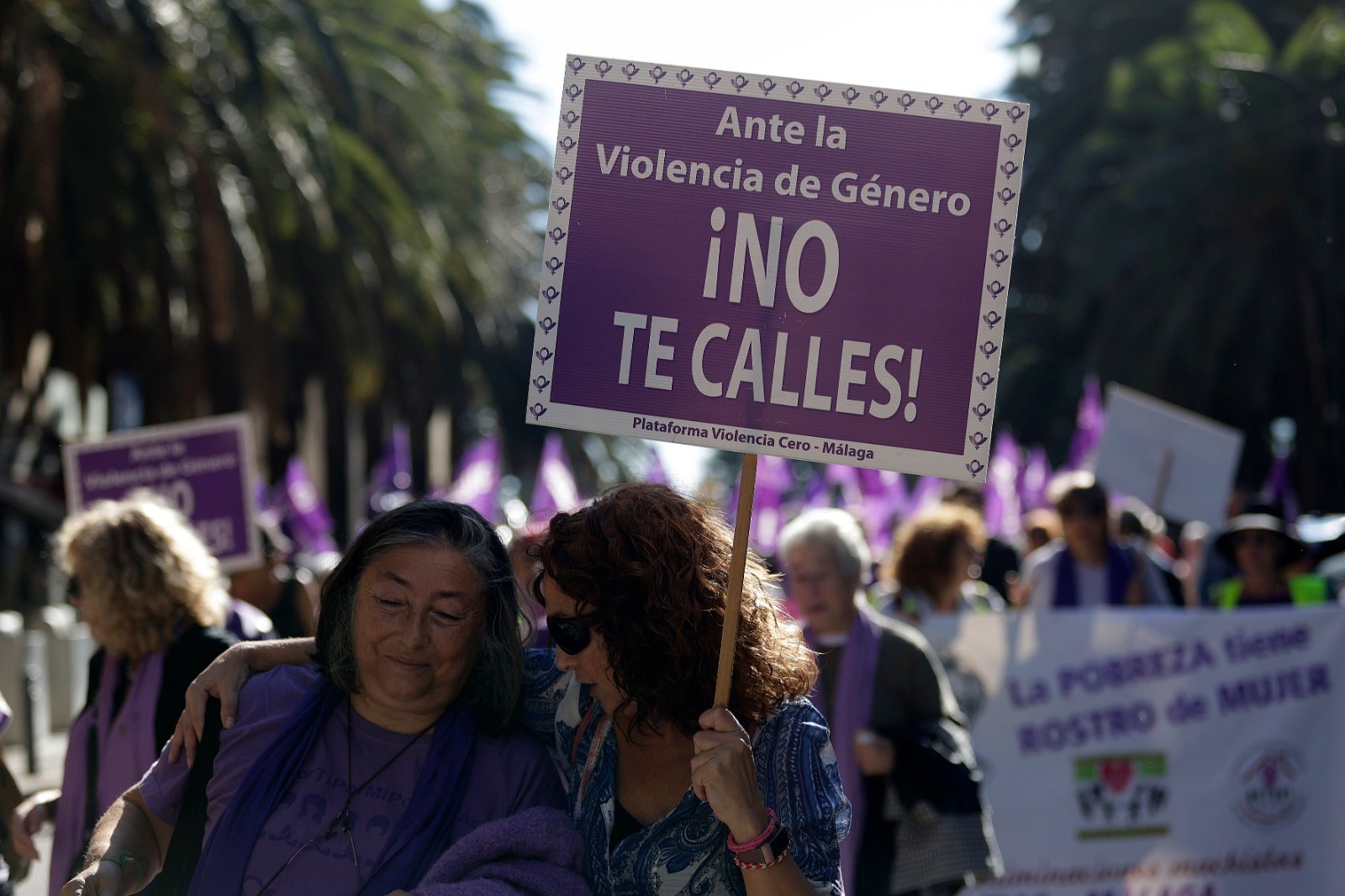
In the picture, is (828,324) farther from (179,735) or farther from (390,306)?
(390,306)

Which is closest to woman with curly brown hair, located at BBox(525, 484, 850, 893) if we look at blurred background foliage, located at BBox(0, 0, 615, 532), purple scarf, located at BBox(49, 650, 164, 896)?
purple scarf, located at BBox(49, 650, 164, 896)

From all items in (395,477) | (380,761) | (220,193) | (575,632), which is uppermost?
(220,193)

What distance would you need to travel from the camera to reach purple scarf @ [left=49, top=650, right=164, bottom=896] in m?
3.79

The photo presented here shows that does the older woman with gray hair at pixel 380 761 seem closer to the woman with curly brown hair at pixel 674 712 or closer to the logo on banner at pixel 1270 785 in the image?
the woman with curly brown hair at pixel 674 712

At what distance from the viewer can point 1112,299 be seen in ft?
72.4

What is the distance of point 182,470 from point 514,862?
5.21 meters

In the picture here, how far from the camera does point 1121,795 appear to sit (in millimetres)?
6234

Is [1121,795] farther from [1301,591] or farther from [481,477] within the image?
[481,477]

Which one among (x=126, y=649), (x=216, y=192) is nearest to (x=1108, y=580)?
(x=126, y=649)

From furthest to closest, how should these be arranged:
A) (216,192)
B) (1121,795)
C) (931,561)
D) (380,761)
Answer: (216,192), (1121,795), (931,561), (380,761)

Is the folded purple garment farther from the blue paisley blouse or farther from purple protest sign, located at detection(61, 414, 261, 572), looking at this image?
purple protest sign, located at detection(61, 414, 261, 572)

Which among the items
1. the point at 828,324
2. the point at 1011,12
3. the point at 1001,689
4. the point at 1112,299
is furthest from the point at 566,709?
the point at 1011,12

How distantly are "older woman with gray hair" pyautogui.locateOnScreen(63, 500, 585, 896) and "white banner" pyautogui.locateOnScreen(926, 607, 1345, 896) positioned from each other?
3.64 metres

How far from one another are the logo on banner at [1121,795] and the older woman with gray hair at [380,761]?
3.97m
